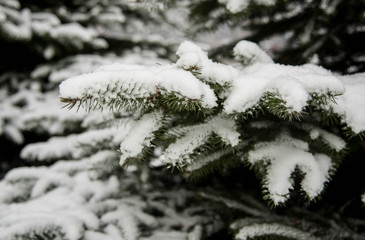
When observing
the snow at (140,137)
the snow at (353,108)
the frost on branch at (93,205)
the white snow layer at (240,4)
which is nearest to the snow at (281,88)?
the snow at (353,108)

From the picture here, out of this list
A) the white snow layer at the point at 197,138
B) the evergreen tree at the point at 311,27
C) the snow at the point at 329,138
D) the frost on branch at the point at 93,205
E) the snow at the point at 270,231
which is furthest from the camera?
the evergreen tree at the point at 311,27

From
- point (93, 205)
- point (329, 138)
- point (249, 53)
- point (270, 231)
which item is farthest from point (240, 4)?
point (93, 205)

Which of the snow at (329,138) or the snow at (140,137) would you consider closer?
the snow at (140,137)

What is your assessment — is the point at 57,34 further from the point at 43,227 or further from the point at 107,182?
the point at 43,227

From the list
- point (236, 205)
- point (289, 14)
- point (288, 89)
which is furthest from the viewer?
point (289, 14)

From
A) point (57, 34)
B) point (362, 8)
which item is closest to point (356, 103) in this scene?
point (362, 8)

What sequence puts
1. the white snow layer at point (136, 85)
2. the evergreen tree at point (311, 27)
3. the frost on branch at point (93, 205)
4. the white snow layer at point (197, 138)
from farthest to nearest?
the evergreen tree at point (311, 27) < the frost on branch at point (93, 205) < the white snow layer at point (197, 138) < the white snow layer at point (136, 85)

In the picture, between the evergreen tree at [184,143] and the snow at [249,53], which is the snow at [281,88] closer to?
the evergreen tree at [184,143]

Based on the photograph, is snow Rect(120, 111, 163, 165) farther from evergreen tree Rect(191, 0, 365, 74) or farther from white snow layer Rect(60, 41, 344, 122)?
evergreen tree Rect(191, 0, 365, 74)

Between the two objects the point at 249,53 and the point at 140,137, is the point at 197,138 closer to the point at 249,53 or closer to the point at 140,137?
the point at 140,137
